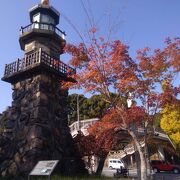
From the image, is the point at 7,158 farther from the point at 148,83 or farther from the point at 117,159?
the point at 117,159

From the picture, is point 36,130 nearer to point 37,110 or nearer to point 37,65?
point 37,110

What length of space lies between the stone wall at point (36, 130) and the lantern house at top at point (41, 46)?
84 cm

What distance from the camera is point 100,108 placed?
151 ft

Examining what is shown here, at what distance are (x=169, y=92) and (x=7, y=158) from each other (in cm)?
1255

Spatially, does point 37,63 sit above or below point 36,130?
above

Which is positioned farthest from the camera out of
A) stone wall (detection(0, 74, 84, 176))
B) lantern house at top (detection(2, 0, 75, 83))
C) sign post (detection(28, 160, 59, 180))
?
lantern house at top (detection(2, 0, 75, 83))

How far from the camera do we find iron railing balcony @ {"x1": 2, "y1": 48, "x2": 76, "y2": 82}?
21.0 meters

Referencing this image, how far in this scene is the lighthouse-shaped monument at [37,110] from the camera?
19.3m

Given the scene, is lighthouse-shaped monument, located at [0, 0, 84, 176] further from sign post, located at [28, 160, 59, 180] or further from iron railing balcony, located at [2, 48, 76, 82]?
sign post, located at [28, 160, 59, 180]

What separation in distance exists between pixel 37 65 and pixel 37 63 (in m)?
0.20

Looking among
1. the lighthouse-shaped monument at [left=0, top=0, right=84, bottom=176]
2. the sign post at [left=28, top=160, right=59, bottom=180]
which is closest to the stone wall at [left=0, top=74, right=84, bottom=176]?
the lighthouse-shaped monument at [left=0, top=0, right=84, bottom=176]

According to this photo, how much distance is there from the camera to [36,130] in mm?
19312

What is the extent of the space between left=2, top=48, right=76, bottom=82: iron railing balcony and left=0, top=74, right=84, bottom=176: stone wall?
0.81 meters

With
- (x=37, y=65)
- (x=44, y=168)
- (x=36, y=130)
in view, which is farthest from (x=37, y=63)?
(x=44, y=168)
